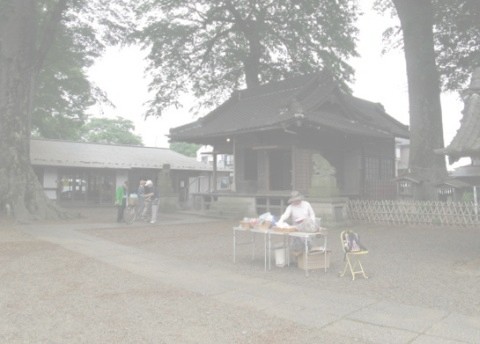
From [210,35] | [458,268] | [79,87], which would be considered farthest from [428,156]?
[79,87]

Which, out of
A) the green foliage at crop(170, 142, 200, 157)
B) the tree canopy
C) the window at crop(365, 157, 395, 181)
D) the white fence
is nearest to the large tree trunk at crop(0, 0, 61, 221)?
the tree canopy

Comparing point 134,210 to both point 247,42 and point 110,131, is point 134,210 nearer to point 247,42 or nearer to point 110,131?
point 247,42

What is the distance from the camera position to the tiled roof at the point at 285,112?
18764 millimetres

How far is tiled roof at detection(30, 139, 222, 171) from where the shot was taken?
30020mm

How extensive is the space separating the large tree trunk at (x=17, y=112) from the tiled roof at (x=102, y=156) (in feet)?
36.2

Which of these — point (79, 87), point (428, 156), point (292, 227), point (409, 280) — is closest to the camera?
point (409, 280)

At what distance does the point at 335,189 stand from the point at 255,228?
28.2ft

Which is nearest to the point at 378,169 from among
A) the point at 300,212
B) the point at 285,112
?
the point at 285,112

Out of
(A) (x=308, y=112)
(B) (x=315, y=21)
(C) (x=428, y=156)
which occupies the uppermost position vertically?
(B) (x=315, y=21)

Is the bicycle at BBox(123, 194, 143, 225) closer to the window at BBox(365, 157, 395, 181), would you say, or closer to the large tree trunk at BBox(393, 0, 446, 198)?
the large tree trunk at BBox(393, 0, 446, 198)

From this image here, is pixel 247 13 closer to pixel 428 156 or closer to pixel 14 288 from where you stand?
pixel 428 156

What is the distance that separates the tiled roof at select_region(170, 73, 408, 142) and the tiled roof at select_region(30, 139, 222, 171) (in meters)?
9.72

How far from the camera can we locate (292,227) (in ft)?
27.5

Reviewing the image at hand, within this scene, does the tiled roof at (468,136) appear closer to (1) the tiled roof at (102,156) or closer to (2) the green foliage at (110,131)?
(1) the tiled roof at (102,156)
